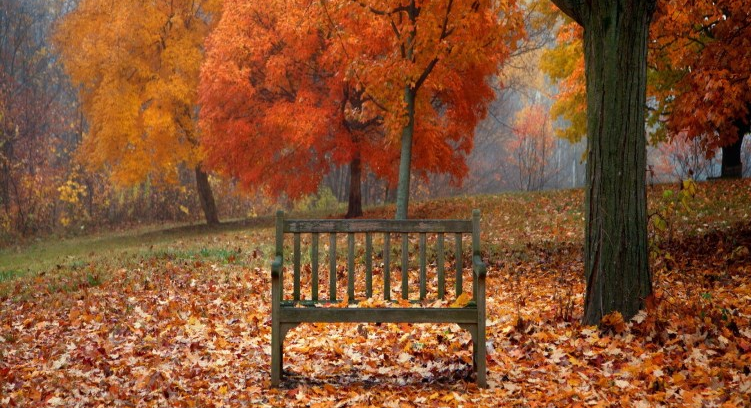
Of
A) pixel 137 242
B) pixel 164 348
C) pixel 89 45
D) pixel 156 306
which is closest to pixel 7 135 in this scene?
pixel 89 45

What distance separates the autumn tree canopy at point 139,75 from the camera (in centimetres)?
2178

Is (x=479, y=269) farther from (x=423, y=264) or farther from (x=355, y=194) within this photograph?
(x=355, y=194)

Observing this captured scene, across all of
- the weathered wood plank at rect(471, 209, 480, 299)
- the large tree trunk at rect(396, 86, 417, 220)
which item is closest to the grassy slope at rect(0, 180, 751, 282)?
the large tree trunk at rect(396, 86, 417, 220)

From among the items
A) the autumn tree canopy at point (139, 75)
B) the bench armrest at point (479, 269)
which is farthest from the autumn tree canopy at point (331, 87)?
the bench armrest at point (479, 269)

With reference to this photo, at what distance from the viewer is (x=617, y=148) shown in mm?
6047

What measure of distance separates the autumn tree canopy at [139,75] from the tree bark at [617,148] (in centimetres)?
1715

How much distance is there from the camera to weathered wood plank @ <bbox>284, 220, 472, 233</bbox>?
5715 mm

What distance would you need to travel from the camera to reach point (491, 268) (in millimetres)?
10781

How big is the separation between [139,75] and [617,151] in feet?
64.7

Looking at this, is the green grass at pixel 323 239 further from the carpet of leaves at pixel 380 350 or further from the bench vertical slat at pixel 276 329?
the bench vertical slat at pixel 276 329

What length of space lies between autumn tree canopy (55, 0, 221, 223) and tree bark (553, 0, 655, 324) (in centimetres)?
1715

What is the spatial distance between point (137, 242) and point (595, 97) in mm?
17915

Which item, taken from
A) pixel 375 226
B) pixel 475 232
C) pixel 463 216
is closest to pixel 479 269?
pixel 475 232

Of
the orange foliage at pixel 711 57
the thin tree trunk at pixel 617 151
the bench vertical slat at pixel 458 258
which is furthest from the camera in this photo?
the orange foliage at pixel 711 57
